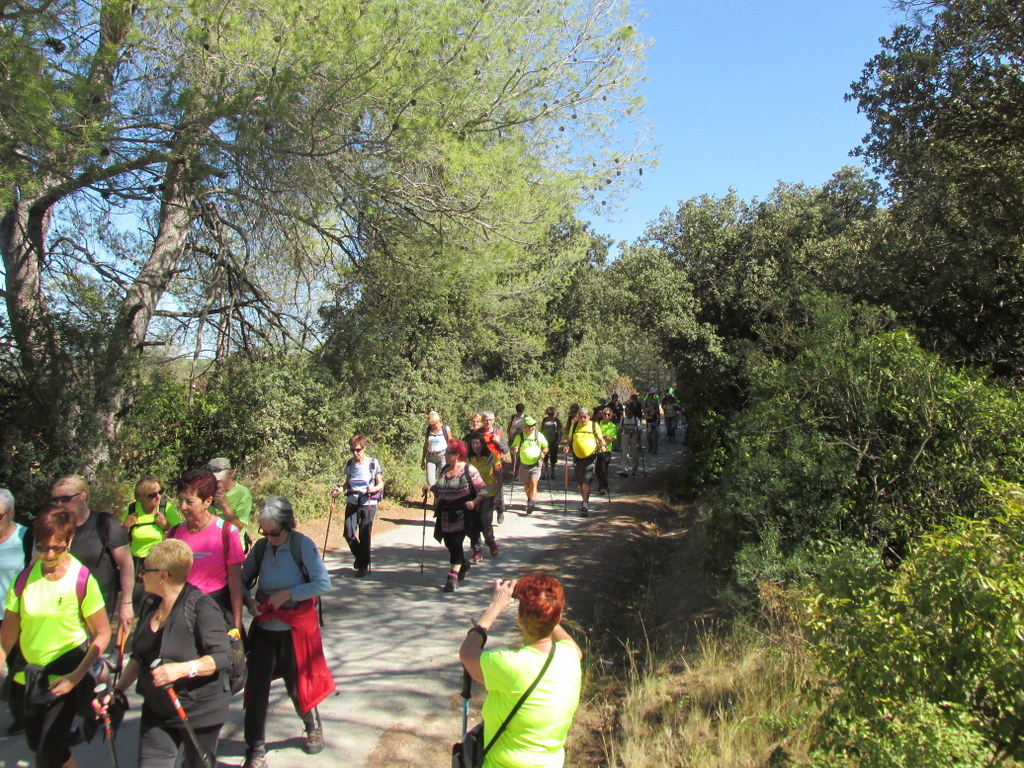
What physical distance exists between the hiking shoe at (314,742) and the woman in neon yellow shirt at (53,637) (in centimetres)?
128

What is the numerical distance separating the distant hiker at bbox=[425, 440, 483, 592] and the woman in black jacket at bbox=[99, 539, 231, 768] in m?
4.57

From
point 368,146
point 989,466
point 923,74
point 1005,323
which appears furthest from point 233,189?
point 1005,323

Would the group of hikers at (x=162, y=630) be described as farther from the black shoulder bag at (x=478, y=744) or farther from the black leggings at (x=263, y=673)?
the black shoulder bag at (x=478, y=744)

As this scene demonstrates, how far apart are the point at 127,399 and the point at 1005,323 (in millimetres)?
12615

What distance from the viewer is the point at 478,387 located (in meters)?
19.7

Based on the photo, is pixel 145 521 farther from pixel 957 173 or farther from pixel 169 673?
pixel 957 173

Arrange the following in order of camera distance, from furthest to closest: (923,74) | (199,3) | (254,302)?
(254,302) < (923,74) < (199,3)

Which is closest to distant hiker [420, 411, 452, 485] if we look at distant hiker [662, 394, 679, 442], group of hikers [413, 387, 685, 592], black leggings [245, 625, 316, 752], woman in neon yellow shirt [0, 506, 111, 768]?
group of hikers [413, 387, 685, 592]

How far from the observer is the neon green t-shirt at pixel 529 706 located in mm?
3021

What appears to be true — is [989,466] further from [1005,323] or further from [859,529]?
[1005,323]

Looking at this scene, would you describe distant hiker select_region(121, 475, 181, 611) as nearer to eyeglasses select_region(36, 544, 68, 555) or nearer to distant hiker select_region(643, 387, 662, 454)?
eyeglasses select_region(36, 544, 68, 555)

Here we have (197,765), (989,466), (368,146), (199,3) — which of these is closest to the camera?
(197,765)

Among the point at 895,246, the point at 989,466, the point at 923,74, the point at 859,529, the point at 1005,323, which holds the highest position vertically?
the point at 923,74

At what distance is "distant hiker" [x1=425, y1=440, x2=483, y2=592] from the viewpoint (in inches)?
327
